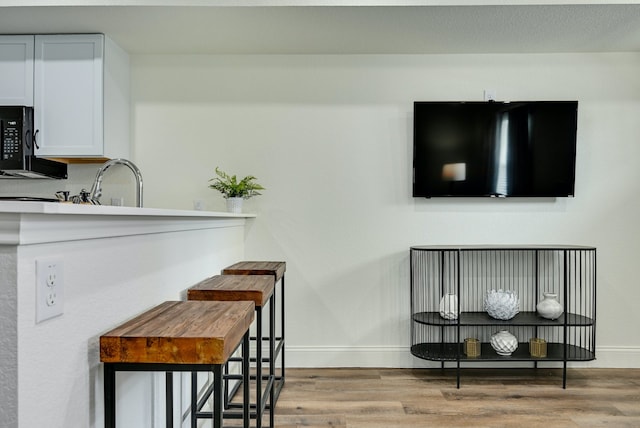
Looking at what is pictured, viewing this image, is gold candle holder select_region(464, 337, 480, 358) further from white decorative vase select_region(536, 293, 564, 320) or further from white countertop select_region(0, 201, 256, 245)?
white countertop select_region(0, 201, 256, 245)

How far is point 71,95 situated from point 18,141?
1.40 ft

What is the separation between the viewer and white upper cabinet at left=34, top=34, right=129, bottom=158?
321 centimetres

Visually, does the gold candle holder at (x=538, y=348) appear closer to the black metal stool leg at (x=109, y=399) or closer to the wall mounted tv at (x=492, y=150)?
the wall mounted tv at (x=492, y=150)

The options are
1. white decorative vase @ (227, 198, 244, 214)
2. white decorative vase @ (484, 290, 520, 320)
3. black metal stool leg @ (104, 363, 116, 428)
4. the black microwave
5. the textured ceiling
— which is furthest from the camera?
white decorative vase @ (227, 198, 244, 214)

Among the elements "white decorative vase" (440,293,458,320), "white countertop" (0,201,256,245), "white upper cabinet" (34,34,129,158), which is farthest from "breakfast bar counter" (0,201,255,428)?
"white decorative vase" (440,293,458,320)

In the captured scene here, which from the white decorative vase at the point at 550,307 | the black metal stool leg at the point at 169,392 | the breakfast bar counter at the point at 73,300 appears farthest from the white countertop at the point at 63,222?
the white decorative vase at the point at 550,307

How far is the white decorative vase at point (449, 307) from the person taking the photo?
3.25 meters

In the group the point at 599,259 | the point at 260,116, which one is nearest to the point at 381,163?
the point at 260,116

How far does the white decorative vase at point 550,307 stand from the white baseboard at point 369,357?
56 centimetres

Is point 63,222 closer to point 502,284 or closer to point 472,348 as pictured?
point 472,348

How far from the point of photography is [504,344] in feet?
10.6

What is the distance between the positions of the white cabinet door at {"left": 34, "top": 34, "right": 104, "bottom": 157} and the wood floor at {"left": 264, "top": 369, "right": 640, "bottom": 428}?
2.05 metres

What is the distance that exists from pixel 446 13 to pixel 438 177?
3.61ft

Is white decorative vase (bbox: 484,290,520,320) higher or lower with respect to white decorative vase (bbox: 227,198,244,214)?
lower
